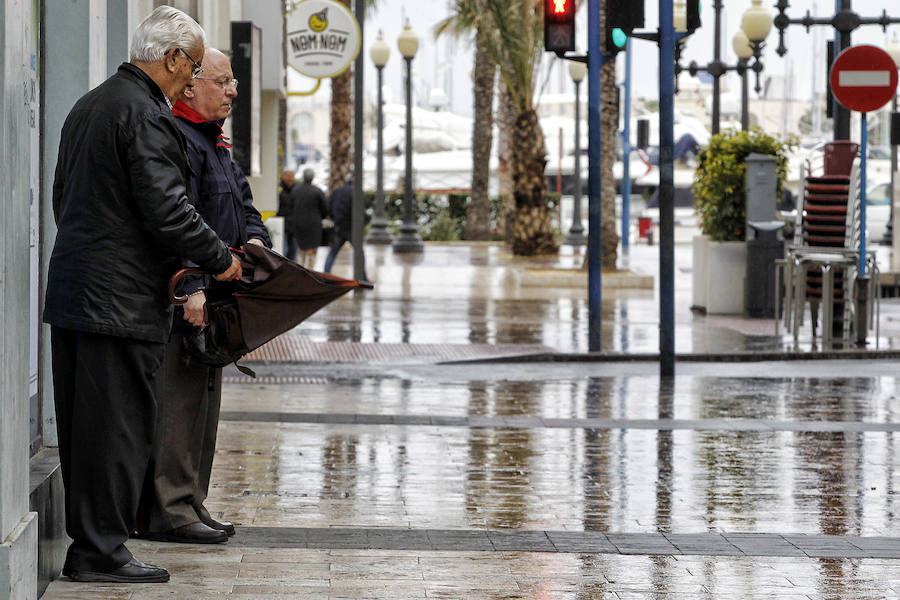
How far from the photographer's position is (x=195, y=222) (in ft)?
17.4

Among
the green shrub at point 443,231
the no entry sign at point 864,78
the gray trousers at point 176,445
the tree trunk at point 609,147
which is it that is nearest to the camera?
the gray trousers at point 176,445

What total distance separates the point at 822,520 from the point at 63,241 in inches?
136

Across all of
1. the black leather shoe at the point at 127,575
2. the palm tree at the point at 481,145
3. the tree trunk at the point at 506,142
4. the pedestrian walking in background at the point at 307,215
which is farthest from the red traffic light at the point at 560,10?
the palm tree at the point at 481,145

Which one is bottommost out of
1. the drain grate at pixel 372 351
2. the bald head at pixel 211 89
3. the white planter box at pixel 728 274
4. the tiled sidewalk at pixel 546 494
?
the tiled sidewalk at pixel 546 494

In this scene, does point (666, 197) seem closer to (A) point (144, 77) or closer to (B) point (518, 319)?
(B) point (518, 319)

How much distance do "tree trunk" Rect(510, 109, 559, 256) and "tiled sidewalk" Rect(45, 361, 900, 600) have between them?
64.4 feet

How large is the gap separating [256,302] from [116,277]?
31.0 inches

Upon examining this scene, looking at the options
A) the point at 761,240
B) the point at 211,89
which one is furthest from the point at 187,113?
the point at 761,240

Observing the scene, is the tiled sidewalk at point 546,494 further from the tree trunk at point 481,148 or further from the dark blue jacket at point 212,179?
the tree trunk at point 481,148

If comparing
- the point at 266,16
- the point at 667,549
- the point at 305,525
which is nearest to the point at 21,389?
the point at 305,525

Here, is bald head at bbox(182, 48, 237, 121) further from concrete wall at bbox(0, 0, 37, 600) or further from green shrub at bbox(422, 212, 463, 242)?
green shrub at bbox(422, 212, 463, 242)

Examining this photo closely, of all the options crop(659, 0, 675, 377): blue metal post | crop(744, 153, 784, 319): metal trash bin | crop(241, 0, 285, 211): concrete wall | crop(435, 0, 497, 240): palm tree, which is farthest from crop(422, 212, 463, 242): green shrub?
crop(659, 0, 675, 377): blue metal post

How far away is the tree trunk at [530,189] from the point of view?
3150cm

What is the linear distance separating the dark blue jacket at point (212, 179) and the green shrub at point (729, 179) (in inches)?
538
